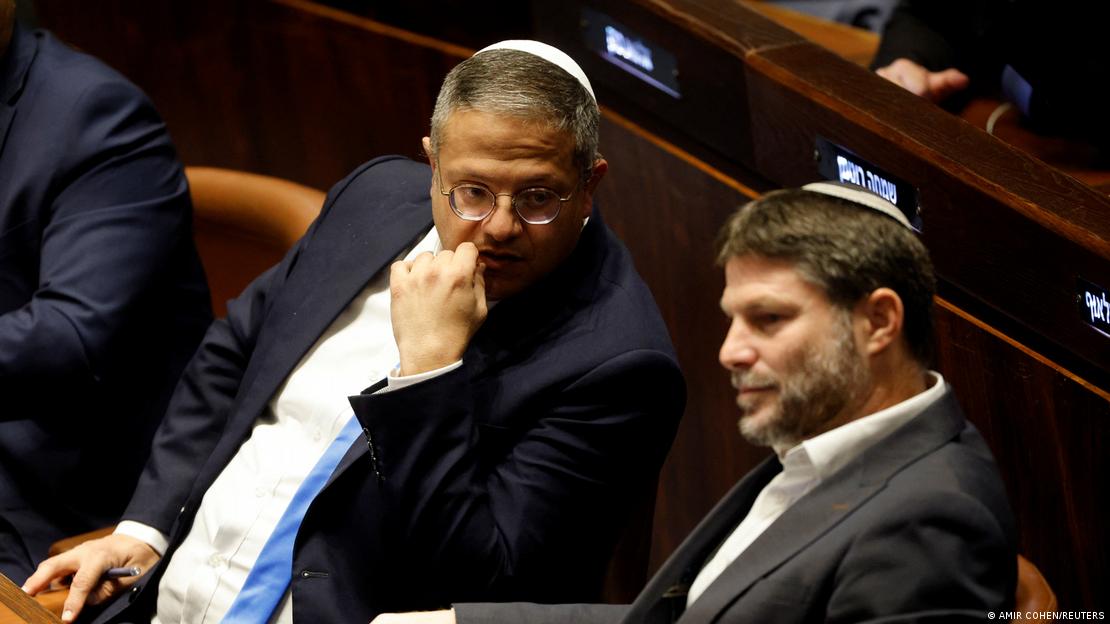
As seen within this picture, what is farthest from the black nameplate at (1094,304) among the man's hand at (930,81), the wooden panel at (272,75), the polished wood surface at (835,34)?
the wooden panel at (272,75)

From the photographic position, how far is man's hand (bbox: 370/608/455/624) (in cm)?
177

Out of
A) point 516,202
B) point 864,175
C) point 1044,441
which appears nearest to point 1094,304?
point 1044,441

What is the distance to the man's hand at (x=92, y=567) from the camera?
218 centimetres

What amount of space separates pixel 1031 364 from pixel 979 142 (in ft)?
1.11

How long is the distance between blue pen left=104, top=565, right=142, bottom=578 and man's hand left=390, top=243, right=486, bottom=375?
64cm

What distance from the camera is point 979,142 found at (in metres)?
2.15

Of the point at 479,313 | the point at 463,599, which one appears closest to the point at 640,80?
the point at 479,313

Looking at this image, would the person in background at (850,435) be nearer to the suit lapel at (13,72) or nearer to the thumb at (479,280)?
the thumb at (479,280)

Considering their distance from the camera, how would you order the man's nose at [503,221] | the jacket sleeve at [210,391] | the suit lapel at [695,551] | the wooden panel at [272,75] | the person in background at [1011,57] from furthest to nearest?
the wooden panel at [272,75] → the person in background at [1011,57] → the jacket sleeve at [210,391] → the man's nose at [503,221] → the suit lapel at [695,551]

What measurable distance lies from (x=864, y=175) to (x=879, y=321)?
0.80m

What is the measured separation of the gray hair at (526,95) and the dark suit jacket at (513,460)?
0.49ft

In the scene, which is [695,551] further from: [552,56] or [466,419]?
[552,56]

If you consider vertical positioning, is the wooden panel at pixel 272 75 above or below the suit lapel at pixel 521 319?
below

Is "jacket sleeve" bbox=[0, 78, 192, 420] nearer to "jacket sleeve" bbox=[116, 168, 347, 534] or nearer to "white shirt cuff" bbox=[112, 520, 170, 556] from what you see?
"jacket sleeve" bbox=[116, 168, 347, 534]
